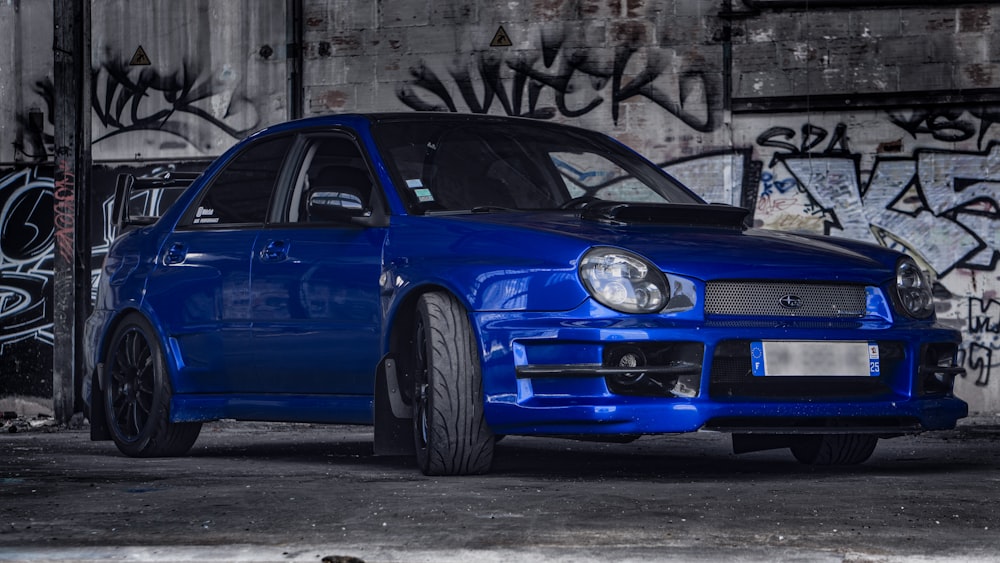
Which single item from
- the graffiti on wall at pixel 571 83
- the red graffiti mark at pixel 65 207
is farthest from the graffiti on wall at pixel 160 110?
the red graffiti mark at pixel 65 207

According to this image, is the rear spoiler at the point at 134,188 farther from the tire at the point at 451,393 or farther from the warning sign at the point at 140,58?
the warning sign at the point at 140,58

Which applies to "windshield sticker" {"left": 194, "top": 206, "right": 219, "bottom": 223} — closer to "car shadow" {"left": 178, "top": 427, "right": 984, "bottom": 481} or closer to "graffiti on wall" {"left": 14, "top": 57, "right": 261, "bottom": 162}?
"car shadow" {"left": 178, "top": 427, "right": 984, "bottom": 481}

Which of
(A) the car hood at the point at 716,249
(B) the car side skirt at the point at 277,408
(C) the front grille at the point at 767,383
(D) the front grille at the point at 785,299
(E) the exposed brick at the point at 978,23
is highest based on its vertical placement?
(E) the exposed brick at the point at 978,23

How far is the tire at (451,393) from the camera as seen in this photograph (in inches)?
219

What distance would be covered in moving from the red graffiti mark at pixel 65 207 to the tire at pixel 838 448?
717 cm

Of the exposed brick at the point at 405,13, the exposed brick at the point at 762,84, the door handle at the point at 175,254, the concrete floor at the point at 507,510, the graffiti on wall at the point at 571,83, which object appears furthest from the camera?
the exposed brick at the point at 405,13

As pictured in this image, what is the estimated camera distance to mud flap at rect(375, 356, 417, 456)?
598 centimetres

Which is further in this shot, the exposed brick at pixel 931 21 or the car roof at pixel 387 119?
the exposed brick at pixel 931 21

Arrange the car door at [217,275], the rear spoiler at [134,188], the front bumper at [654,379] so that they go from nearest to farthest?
the front bumper at [654,379] → the car door at [217,275] → the rear spoiler at [134,188]

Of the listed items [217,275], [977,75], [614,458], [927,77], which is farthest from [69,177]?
[977,75]

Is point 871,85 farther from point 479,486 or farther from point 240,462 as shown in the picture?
point 479,486

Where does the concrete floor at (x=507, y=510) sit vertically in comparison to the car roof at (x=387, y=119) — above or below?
below

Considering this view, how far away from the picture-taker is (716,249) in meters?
5.66

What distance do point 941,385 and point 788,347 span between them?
0.86 metres
